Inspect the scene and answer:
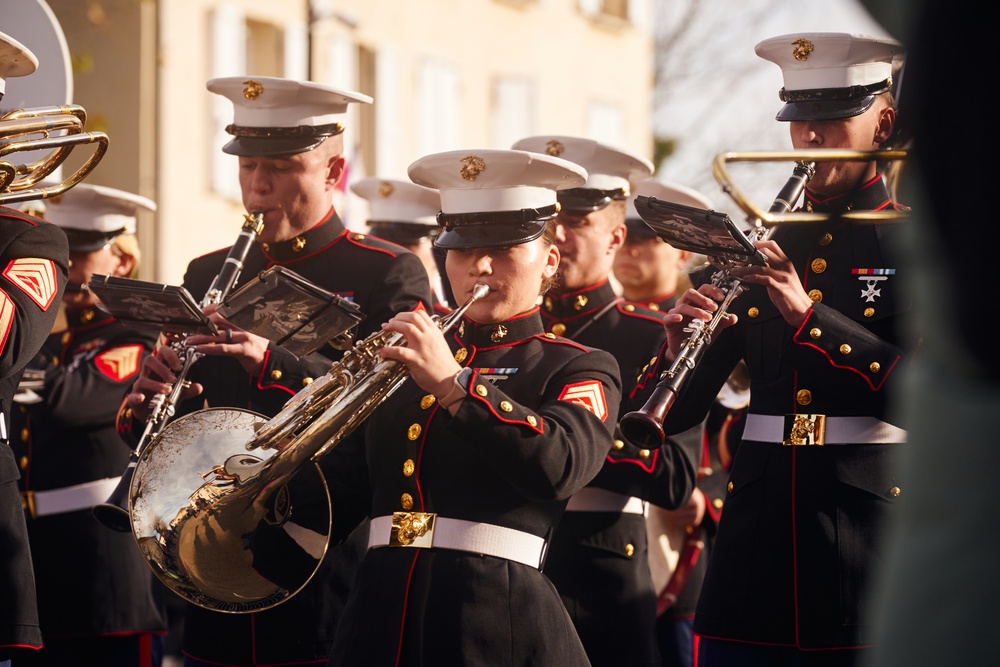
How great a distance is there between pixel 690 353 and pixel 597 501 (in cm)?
140

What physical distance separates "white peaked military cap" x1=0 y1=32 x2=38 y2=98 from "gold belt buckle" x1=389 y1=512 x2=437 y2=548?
65.1 inches

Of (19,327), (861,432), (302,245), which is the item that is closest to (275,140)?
(302,245)

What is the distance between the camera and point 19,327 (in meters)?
4.13

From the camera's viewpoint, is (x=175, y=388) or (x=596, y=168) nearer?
(x=175, y=388)

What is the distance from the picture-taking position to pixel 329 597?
191 inches

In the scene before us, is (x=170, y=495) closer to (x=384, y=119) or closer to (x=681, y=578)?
(x=681, y=578)

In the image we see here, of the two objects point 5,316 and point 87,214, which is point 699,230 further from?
point 87,214

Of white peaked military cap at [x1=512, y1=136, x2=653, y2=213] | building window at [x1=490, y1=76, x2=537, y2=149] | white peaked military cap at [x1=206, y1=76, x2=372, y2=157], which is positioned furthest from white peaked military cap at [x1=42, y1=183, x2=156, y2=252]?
building window at [x1=490, y1=76, x2=537, y2=149]

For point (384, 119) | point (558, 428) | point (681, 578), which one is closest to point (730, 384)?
point (681, 578)

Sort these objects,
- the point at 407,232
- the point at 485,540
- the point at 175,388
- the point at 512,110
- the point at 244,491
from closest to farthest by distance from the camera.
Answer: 1. the point at 485,540
2. the point at 244,491
3. the point at 175,388
4. the point at 407,232
5. the point at 512,110

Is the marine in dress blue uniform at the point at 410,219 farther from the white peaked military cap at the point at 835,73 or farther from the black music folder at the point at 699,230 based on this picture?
the black music folder at the point at 699,230

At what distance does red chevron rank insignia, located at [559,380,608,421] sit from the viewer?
3939 millimetres

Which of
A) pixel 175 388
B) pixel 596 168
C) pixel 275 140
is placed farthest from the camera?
pixel 596 168

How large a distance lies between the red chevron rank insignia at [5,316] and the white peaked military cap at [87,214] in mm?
2541
